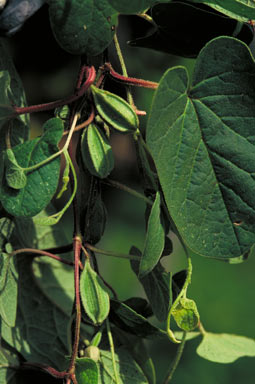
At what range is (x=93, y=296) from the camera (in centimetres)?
64

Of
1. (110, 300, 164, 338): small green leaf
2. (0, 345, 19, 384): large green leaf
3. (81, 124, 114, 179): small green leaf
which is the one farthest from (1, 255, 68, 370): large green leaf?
(81, 124, 114, 179): small green leaf

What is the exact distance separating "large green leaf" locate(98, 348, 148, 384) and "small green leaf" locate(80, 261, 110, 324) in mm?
95

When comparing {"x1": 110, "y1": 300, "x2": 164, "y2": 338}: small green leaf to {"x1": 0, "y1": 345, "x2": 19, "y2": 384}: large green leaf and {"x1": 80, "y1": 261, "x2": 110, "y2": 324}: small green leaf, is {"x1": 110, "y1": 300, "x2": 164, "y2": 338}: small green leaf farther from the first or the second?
{"x1": 0, "y1": 345, "x2": 19, "y2": 384}: large green leaf

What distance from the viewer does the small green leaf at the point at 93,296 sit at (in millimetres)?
641

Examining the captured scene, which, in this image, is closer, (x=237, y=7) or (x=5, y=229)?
(x=237, y=7)

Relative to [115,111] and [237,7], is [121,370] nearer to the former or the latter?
[115,111]

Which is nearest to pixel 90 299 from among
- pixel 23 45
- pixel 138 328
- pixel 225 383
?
pixel 138 328

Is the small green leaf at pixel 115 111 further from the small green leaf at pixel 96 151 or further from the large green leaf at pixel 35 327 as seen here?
the large green leaf at pixel 35 327

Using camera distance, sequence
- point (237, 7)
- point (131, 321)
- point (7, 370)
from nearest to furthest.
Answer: point (237, 7) → point (131, 321) → point (7, 370)

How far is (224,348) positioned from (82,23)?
0.48m

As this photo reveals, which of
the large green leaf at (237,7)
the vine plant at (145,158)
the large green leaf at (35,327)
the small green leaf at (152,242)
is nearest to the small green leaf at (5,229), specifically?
the vine plant at (145,158)

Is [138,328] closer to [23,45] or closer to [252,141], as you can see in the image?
[252,141]

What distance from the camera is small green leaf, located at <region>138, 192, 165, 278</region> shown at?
60 cm

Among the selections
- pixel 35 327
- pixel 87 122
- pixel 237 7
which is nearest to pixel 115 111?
pixel 87 122
